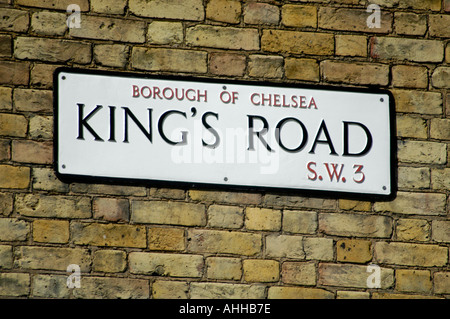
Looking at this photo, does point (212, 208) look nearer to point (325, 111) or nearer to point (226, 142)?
point (226, 142)

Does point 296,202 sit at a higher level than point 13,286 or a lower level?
higher

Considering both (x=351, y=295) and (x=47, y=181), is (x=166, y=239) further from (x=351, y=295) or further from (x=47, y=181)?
(x=351, y=295)

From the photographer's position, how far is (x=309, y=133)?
2.85m

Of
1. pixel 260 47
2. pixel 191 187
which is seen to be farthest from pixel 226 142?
pixel 260 47

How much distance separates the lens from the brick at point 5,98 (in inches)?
108

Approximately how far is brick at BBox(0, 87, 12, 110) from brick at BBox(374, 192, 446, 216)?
57.3 inches

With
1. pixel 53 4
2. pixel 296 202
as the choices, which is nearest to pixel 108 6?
pixel 53 4

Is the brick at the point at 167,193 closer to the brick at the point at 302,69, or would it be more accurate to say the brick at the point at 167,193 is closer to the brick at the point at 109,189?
the brick at the point at 109,189

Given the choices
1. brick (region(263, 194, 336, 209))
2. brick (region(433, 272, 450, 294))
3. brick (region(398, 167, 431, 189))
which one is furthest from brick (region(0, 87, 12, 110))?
brick (region(433, 272, 450, 294))

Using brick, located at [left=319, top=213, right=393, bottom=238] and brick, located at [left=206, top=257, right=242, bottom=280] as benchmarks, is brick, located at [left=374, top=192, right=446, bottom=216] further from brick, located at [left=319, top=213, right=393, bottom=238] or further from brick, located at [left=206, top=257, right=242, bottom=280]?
brick, located at [left=206, top=257, right=242, bottom=280]

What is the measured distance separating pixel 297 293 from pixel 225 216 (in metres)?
0.40

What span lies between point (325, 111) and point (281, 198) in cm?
39

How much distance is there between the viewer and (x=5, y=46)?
2.77m

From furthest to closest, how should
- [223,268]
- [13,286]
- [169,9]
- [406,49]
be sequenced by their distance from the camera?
[406,49]
[169,9]
[223,268]
[13,286]
